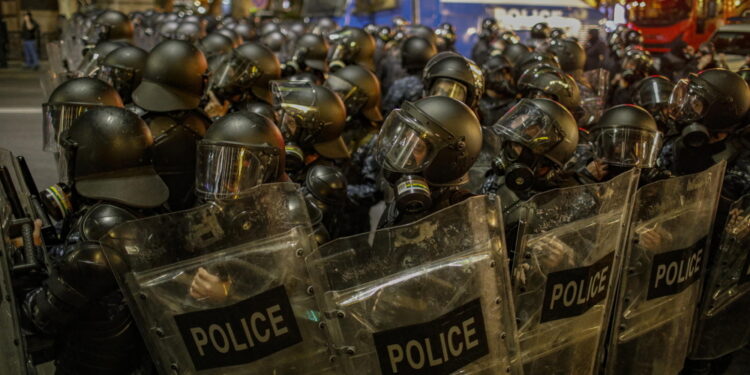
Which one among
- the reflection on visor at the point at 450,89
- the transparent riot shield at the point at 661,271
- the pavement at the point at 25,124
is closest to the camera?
the transparent riot shield at the point at 661,271

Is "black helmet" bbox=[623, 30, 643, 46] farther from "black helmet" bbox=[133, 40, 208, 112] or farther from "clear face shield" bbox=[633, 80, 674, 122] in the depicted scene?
"black helmet" bbox=[133, 40, 208, 112]

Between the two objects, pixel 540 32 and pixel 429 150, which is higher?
pixel 429 150

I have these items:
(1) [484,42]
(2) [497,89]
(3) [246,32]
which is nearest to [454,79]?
(2) [497,89]

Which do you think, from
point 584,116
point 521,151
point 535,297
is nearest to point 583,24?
point 584,116

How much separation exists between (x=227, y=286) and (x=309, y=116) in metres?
2.00

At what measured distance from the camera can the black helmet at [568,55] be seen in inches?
253

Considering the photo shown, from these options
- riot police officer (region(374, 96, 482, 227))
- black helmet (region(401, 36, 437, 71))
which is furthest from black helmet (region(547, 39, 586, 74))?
riot police officer (region(374, 96, 482, 227))

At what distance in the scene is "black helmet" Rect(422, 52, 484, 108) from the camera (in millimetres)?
4305

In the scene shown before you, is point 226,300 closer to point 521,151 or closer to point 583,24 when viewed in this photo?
point 521,151

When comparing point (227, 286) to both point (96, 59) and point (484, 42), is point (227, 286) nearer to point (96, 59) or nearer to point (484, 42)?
point (96, 59)

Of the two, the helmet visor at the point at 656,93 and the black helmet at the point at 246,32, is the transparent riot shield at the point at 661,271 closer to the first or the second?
the helmet visor at the point at 656,93

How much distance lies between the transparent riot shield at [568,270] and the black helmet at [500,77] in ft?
12.1

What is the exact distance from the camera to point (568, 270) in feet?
6.96

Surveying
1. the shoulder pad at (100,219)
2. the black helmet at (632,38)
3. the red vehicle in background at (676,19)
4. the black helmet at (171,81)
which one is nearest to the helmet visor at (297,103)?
the black helmet at (171,81)
